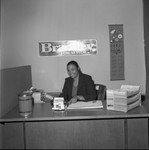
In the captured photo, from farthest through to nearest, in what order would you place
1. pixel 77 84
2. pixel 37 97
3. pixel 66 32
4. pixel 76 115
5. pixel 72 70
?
pixel 66 32 < pixel 77 84 < pixel 72 70 < pixel 37 97 < pixel 76 115

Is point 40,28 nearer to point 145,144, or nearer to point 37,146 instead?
point 37,146

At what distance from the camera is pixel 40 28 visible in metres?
3.60

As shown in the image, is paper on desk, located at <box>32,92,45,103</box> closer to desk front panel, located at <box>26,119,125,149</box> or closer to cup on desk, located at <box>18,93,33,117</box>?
cup on desk, located at <box>18,93,33,117</box>

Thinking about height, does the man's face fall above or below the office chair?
above

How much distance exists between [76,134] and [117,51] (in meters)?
2.02

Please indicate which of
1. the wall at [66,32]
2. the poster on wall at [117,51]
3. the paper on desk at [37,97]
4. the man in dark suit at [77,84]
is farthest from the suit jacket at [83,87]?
the poster on wall at [117,51]

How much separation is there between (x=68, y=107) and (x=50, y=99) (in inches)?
13.9

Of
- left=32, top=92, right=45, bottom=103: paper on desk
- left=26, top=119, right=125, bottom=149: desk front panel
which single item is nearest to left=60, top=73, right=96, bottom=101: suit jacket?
left=32, top=92, right=45, bottom=103: paper on desk

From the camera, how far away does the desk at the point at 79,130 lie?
186cm

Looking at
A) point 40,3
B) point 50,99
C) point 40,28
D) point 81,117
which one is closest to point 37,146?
point 81,117

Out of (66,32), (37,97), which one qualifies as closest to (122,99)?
(37,97)

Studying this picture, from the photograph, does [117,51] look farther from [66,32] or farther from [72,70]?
[72,70]

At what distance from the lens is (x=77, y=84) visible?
3.07 m

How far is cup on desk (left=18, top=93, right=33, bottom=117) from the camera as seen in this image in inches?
75.8
